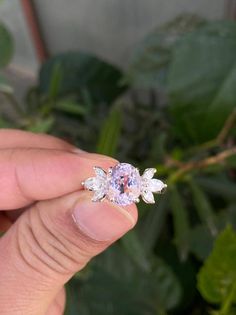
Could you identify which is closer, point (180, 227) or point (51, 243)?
point (51, 243)

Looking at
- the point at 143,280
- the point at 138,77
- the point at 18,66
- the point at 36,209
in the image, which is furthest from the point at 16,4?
the point at 36,209

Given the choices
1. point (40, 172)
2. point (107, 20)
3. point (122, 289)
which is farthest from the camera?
point (107, 20)

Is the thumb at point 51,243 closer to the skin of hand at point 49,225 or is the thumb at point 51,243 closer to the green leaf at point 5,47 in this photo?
the skin of hand at point 49,225

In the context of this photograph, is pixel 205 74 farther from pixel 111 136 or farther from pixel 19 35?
pixel 19 35

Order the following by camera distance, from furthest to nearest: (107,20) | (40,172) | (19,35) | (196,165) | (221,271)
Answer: (19,35), (107,20), (196,165), (221,271), (40,172)

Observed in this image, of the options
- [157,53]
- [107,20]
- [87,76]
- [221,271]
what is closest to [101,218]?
[221,271]

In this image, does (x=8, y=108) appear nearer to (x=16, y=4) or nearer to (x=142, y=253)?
(x=16, y=4)

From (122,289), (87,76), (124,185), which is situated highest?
(124,185)
